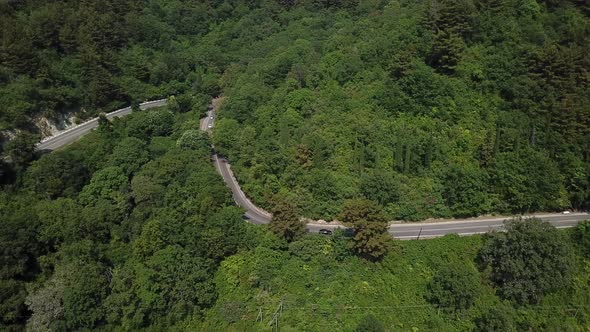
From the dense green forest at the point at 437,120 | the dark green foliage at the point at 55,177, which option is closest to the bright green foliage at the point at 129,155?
the dark green foliage at the point at 55,177

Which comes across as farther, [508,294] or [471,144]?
[471,144]

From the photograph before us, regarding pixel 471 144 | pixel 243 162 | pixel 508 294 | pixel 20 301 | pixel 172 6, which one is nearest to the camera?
pixel 508 294

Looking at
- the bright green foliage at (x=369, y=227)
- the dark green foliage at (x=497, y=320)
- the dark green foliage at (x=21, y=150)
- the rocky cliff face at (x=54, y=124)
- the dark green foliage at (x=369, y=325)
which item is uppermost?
the dark green foliage at (x=21, y=150)

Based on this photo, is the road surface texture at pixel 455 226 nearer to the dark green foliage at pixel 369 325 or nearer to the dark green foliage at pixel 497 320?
the dark green foliage at pixel 497 320

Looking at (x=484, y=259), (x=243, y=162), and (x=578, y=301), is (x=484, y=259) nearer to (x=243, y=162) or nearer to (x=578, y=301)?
(x=578, y=301)

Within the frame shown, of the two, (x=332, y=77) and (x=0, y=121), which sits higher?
(x=0, y=121)

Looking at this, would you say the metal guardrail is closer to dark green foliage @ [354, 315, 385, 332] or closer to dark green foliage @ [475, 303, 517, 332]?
dark green foliage @ [354, 315, 385, 332]

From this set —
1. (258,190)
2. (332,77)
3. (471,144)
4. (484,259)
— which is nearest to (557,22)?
(471,144)
